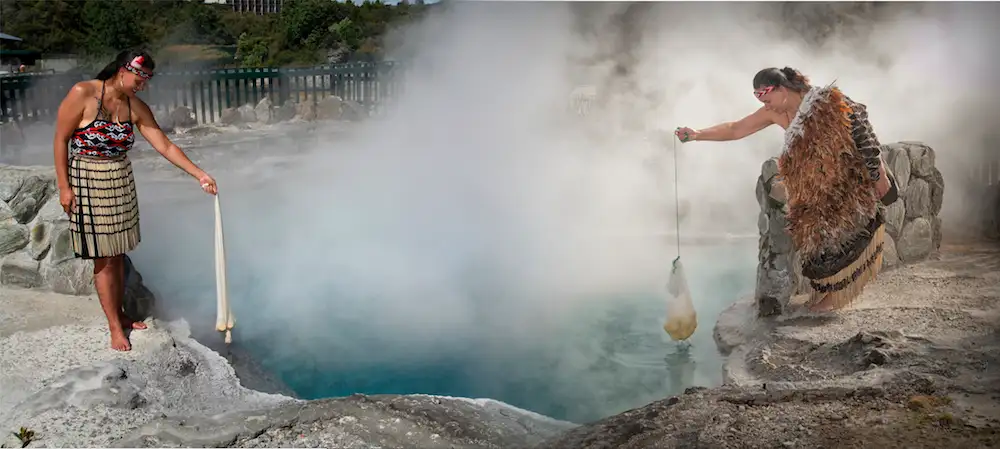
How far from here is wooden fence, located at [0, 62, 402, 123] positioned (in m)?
5.62

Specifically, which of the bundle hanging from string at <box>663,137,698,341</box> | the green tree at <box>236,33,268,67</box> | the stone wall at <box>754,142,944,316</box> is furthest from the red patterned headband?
the stone wall at <box>754,142,944,316</box>

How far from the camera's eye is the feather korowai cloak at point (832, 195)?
11.4 feet

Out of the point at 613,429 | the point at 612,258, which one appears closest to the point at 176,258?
the point at 612,258

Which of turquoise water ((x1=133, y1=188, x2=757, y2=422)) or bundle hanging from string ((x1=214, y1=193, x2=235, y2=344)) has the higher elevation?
bundle hanging from string ((x1=214, y1=193, x2=235, y2=344))

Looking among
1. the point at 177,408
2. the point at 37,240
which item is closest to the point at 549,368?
the point at 177,408

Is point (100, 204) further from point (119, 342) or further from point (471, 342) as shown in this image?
point (471, 342)

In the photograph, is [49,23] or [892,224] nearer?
[892,224]

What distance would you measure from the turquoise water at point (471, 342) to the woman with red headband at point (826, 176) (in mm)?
684

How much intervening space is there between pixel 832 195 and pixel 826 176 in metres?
0.10

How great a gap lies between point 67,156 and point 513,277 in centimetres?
268

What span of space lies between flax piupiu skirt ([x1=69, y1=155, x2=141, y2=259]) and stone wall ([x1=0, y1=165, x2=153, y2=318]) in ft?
2.16

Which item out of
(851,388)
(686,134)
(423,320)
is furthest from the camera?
(423,320)

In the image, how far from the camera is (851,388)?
8.95ft

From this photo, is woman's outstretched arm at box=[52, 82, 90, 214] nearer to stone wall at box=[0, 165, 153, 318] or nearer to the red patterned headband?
the red patterned headband
